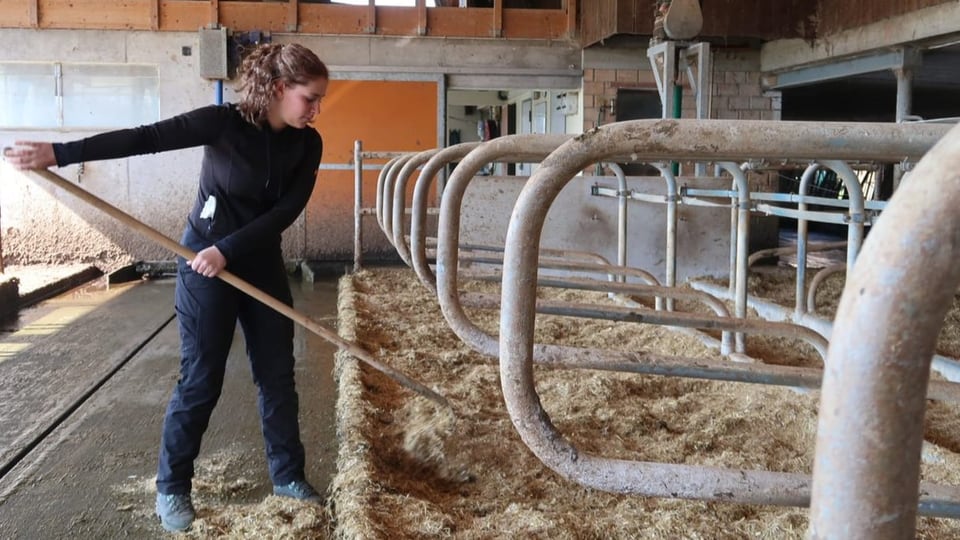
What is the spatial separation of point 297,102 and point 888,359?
194cm

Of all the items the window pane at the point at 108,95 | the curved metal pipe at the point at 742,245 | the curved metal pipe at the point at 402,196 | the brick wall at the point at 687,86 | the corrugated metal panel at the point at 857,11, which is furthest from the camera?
the brick wall at the point at 687,86

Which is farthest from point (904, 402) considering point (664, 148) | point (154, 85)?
point (154, 85)

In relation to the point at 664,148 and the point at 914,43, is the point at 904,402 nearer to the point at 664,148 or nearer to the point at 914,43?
the point at 664,148

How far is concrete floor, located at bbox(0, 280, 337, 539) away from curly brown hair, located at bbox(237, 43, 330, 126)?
1132 millimetres

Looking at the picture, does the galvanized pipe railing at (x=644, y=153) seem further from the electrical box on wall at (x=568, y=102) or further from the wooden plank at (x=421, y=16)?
the electrical box on wall at (x=568, y=102)

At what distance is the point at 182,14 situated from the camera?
25.5ft

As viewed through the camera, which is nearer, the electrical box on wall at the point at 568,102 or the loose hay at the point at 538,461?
the loose hay at the point at 538,461

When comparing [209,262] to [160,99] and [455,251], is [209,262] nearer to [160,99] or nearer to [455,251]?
[455,251]

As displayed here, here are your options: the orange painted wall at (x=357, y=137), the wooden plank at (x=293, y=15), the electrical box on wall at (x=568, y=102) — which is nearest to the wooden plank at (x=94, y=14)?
the wooden plank at (x=293, y=15)

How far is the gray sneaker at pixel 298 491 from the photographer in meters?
2.38

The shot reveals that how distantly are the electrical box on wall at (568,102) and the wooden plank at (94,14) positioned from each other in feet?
13.4

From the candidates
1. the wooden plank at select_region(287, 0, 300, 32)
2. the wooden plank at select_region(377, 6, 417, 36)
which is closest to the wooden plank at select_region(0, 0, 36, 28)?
the wooden plank at select_region(287, 0, 300, 32)

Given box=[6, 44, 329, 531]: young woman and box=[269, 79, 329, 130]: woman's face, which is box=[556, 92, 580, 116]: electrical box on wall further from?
box=[269, 79, 329, 130]: woman's face

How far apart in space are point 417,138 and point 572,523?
6711 millimetres
